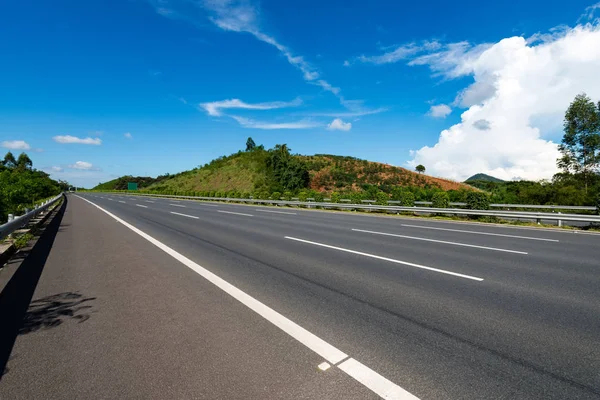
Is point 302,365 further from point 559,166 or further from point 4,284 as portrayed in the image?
point 559,166

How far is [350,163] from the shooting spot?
63.8 m

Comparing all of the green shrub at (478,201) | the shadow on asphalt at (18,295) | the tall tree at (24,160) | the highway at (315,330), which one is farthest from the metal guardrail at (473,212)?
the tall tree at (24,160)

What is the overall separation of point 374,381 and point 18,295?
5.23 m

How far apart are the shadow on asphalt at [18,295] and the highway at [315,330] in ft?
0.50

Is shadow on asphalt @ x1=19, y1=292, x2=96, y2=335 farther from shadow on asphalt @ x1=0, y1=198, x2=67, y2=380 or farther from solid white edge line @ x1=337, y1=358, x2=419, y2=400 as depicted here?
solid white edge line @ x1=337, y1=358, x2=419, y2=400

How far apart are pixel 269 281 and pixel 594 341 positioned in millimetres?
4108

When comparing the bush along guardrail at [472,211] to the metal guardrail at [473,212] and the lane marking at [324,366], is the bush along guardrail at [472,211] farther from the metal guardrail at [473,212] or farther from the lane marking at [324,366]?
the lane marking at [324,366]

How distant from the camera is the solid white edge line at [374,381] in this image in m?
2.21

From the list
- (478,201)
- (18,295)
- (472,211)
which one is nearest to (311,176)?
(478,201)

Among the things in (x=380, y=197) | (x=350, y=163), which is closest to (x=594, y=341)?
(x=380, y=197)

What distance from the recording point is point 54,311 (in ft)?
12.6

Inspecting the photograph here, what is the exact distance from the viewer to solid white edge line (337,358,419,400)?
221 cm

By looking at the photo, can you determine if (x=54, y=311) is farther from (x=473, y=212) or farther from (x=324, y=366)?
(x=473, y=212)

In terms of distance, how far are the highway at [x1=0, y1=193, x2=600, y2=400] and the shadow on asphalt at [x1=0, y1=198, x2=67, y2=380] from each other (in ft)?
0.50
